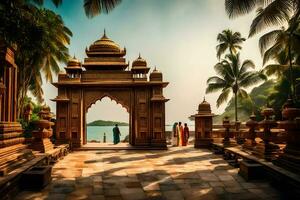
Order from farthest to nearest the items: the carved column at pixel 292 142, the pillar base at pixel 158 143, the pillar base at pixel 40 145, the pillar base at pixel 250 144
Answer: the pillar base at pixel 158 143 < the pillar base at pixel 250 144 < the pillar base at pixel 40 145 < the carved column at pixel 292 142

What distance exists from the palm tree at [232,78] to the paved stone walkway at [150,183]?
18207mm

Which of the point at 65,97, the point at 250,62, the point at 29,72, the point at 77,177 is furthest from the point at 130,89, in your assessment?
the point at 250,62

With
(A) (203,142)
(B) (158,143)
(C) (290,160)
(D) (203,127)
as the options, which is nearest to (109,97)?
(B) (158,143)

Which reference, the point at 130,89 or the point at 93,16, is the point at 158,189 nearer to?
the point at 93,16

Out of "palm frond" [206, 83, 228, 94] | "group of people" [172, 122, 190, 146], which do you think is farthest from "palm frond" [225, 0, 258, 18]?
"palm frond" [206, 83, 228, 94]

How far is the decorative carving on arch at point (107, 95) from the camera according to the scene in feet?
65.7

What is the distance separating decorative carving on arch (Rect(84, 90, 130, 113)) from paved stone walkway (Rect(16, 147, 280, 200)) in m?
7.46

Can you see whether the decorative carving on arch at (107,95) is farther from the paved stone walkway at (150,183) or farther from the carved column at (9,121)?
the carved column at (9,121)

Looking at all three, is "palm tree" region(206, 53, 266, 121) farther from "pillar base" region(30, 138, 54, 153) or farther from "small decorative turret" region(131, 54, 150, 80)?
"pillar base" region(30, 138, 54, 153)

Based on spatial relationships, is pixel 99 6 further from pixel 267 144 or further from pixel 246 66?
pixel 246 66

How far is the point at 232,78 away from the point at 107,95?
14447 millimetres

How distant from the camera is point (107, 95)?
20.0 m

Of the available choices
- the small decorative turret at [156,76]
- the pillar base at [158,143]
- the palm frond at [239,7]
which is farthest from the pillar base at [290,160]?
the small decorative turret at [156,76]

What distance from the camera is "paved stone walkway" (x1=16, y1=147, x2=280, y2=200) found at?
312 inches
